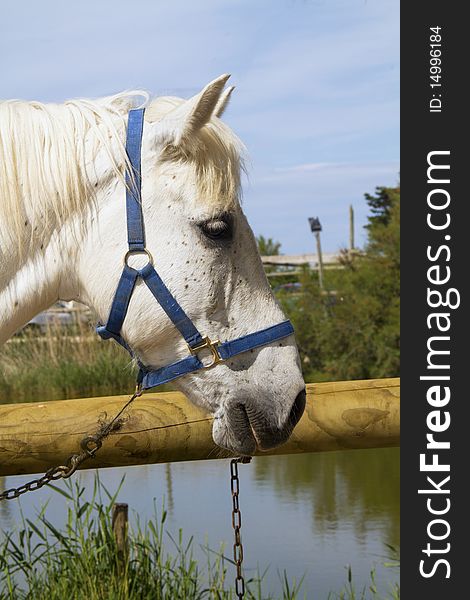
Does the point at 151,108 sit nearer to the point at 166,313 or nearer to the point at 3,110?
the point at 3,110

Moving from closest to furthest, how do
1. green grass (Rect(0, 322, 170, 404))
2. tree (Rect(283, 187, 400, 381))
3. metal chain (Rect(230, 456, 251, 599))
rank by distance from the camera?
metal chain (Rect(230, 456, 251, 599))
green grass (Rect(0, 322, 170, 404))
tree (Rect(283, 187, 400, 381))

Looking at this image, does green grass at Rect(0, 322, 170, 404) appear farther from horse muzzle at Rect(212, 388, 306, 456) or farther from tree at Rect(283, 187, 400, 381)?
horse muzzle at Rect(212, 388, 306, 456)

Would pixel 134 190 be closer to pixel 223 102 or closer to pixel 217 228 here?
pixel 217 228

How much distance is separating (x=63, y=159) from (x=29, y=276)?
297mm

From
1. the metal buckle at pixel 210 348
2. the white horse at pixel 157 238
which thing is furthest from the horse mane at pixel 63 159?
the metal buckle at pixel 210 348

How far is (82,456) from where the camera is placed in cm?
233

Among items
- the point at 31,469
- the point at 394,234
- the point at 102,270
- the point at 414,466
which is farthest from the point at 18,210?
the point at 394,234

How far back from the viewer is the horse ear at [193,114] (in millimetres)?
1975

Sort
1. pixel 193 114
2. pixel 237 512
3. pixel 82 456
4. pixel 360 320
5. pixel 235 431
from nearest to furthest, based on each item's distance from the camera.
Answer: pixel 193 114
pixel 235 431
pixel 82 456
pixel 237 512
pixel 360 320

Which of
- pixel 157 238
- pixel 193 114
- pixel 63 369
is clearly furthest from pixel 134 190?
pixel 63 369

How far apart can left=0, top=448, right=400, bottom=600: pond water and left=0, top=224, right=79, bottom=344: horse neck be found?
2.98 meters

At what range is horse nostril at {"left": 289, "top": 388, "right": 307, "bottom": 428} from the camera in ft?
6.91

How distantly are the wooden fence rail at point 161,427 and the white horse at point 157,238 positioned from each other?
0.42 metres

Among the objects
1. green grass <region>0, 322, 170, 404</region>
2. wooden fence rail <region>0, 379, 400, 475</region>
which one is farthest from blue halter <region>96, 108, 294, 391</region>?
green grass <region>0, 322, 170, 404</region>
